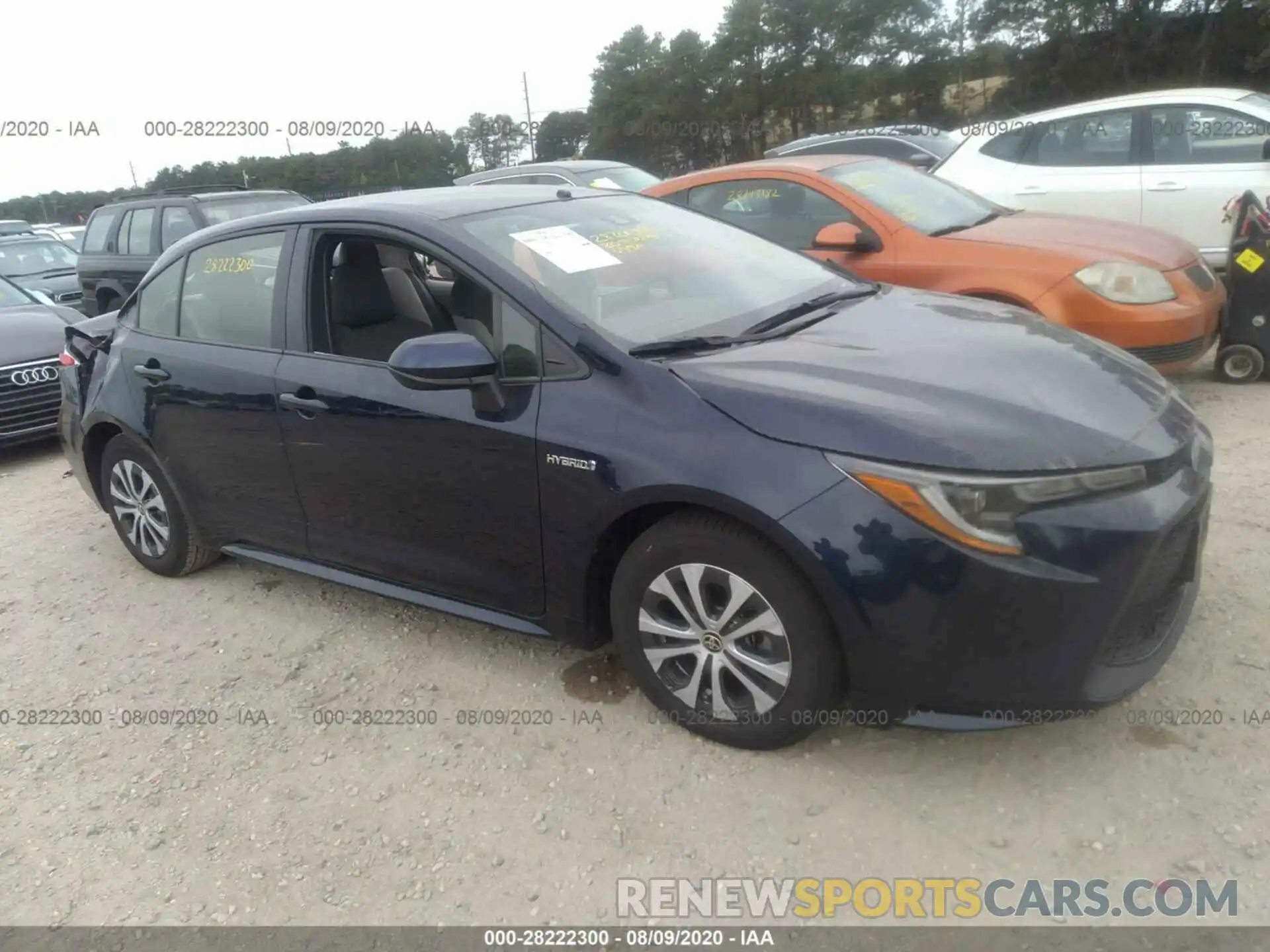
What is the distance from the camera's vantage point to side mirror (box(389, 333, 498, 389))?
9.24 ft

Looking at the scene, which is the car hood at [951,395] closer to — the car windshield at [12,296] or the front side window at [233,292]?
the front side window at [233,292]

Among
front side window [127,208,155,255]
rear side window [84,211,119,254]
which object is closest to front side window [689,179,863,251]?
front side window [127,208,155,255]

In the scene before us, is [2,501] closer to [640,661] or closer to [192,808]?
[192,808]

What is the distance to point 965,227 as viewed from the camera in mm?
5672

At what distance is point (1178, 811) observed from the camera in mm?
2418

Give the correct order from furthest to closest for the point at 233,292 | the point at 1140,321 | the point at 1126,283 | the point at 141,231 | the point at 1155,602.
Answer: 1. the point at 141,231
2. the point at 1126,283
3. the point at 1140,321
4. the point at 233,292
5. the point at 1155,602

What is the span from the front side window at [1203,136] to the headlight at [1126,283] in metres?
2.87

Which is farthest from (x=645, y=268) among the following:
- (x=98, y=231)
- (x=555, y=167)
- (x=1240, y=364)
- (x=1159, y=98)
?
(x=98, y=231)

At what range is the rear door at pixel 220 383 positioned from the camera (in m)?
3.62

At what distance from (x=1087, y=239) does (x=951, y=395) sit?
3.40 metres

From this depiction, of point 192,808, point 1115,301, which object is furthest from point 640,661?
point 1115,301

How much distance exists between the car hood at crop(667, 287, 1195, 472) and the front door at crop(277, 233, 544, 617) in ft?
2.05

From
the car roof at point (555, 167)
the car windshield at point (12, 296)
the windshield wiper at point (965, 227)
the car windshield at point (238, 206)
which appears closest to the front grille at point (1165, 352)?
the windshield wiper at point (965, 227)

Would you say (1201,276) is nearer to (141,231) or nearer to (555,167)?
(555,167)
